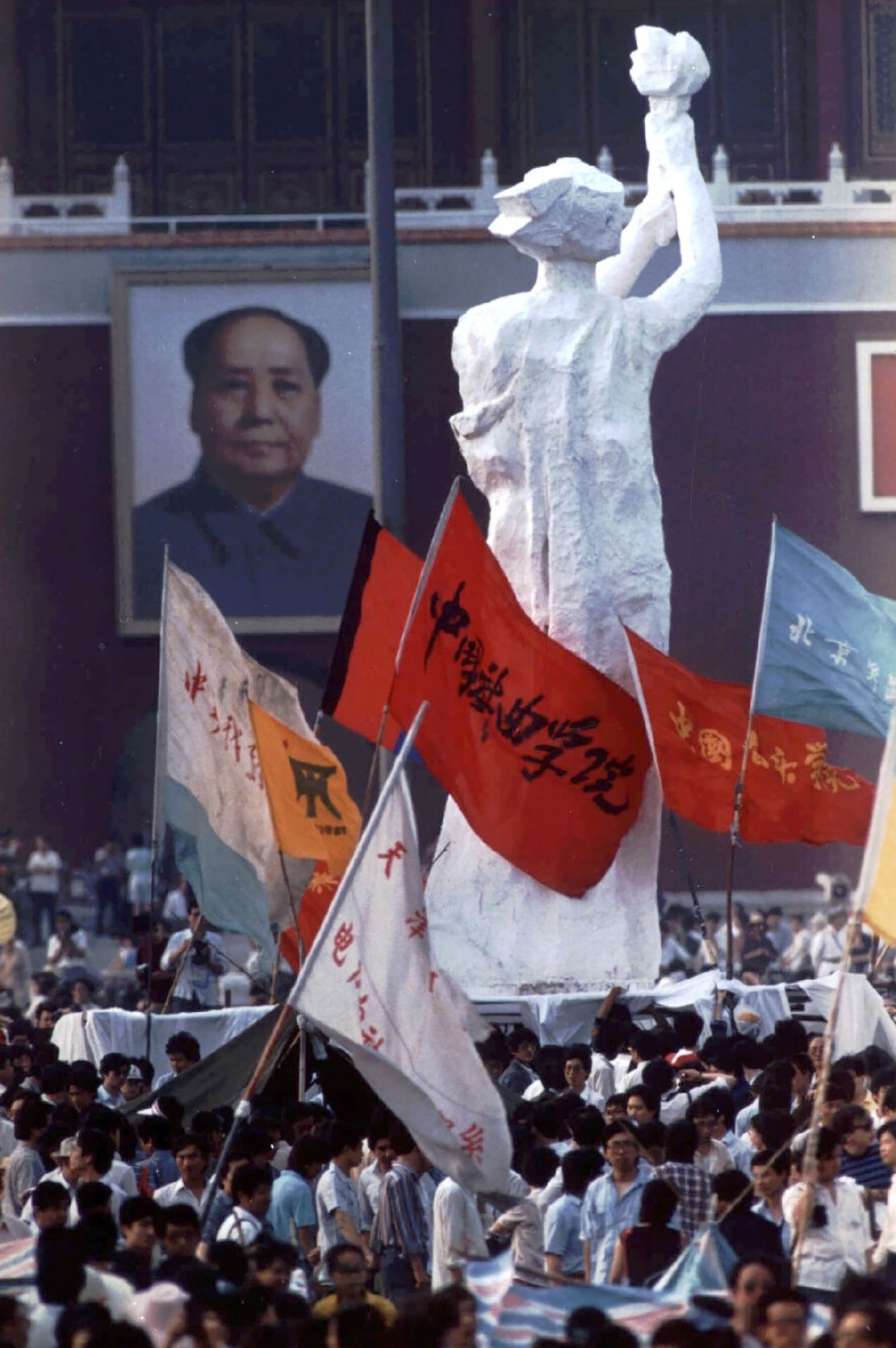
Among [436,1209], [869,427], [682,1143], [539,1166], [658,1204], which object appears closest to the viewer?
[658,1204]

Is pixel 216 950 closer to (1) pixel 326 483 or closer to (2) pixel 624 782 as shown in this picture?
(2) pixel 624 782

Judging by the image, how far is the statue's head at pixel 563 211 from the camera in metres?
13.3

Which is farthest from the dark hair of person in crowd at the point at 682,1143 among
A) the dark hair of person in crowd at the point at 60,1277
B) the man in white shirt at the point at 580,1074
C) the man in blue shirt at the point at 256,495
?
the man in blue shirt at the point at 256,495

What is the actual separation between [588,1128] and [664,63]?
762 centimetres

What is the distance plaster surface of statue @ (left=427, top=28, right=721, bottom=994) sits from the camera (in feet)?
43.5

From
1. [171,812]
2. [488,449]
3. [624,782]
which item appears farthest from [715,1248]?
[488,449]

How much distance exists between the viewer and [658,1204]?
7027mm

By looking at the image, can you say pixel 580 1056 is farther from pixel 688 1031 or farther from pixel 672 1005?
pixel 672 1005

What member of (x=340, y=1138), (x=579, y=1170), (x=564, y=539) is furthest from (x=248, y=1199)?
(x=564, y=539)

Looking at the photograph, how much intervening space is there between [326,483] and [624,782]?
39.9ft

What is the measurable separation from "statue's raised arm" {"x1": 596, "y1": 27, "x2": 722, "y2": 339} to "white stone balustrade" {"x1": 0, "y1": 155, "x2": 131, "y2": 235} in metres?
10.6

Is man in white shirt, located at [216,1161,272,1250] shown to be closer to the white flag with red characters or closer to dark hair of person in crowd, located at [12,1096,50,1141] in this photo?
the white flag with red characters

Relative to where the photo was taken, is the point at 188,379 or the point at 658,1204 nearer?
the point at 658,1204

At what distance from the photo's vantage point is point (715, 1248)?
638cm
